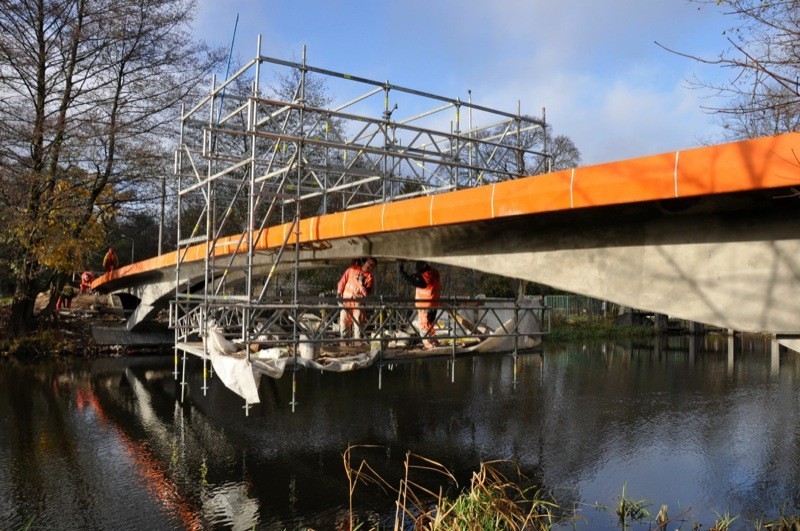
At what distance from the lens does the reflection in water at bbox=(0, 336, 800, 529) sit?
26.6ft

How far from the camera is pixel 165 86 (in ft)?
76.9

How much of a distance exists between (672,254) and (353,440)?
7088 millimetres

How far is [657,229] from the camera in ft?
20.8

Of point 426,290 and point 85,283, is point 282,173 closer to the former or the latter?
point 426,290

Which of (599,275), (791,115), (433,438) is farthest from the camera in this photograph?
(433,438)

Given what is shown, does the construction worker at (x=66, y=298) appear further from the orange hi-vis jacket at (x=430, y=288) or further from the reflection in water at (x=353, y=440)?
the orange hi-vis jacket at (x=430, y=288)

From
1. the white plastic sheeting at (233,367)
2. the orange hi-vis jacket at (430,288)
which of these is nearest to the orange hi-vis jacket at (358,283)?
the orange hi-vis jacket at (430,288)

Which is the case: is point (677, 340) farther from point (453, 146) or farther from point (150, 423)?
point (150, 423)

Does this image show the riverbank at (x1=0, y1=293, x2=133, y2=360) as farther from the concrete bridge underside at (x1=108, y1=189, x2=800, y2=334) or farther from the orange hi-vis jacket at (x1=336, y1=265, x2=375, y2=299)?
the concrete bridge underside at (x1=108, y1=189, x2=800, y2=334)

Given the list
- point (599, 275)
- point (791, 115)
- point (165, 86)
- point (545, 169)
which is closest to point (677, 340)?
point (545, 169)

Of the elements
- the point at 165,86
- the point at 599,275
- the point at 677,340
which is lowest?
the point at 677,340

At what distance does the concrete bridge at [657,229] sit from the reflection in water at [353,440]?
315cm

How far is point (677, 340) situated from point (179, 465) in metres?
30.0

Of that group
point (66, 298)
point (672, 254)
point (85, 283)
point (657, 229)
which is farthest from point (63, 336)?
point (672, 254)
